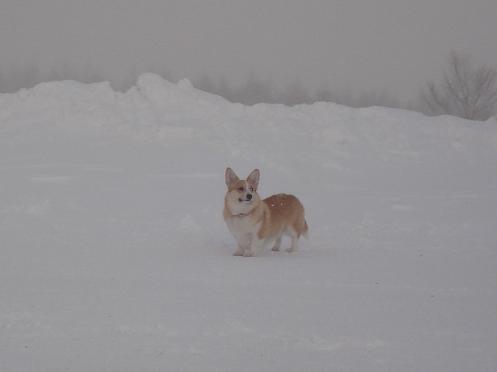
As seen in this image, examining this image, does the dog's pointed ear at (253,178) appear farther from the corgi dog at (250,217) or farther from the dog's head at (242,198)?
the dog's head at (242,198)

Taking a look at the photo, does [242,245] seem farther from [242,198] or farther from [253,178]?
[253,178]

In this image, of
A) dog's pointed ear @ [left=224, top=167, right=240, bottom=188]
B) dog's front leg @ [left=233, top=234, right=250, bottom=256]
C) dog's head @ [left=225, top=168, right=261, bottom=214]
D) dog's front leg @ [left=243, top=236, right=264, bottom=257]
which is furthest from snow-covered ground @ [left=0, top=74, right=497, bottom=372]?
dog's pointed ear @ [left=224, top=167, right=240, bottom=188]

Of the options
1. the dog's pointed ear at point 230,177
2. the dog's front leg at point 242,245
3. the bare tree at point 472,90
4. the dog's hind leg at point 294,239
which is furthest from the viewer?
the bare tree at point 472,90

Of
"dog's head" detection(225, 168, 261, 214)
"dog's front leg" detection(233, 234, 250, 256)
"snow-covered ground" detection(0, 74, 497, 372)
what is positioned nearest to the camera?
"snow-covered ground" detection(0, 74, 497, 372)

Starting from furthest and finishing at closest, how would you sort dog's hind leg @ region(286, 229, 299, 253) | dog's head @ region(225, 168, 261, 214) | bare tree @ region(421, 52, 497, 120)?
bare tree @ region(421, 52, 497, 120) → dog's hind leg @ region(286, 229, 299, 253) → dog's head @ region(225, 168, 261, 214)

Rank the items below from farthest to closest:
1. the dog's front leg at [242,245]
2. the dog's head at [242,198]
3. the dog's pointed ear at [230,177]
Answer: the dog's pointed ear at [230,177]
the dog's front leg at [242,245]
the dog's head at [242,198]

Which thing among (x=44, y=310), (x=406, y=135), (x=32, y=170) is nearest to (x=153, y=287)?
(x=44, y=310)

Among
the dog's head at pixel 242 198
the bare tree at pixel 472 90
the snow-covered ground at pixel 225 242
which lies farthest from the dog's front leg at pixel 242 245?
the bare tree at pixel 472 90

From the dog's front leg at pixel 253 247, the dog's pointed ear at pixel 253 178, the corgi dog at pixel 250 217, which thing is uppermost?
the dog's pointed ear at pixel 253 178

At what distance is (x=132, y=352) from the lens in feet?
9.79

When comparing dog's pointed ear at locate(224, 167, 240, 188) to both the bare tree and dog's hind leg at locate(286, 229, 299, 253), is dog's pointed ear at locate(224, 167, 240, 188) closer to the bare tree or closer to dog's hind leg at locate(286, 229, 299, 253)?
dog's hind leg at locate(286, 229, 299, 253)

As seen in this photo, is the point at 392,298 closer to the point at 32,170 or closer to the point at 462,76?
the point at 32,170

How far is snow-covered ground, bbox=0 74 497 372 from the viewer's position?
3.12 m

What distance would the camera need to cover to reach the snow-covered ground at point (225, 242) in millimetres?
3117
